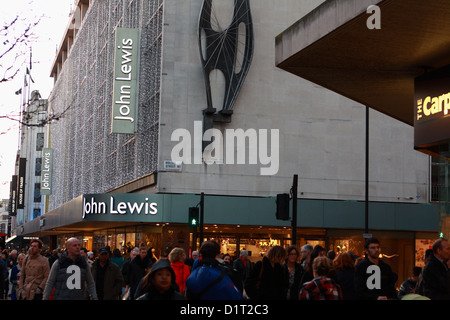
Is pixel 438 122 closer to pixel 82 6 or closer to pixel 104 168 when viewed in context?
pixel 104 168

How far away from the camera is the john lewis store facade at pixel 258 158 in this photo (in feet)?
117

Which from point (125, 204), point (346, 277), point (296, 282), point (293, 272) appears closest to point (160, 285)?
point (346, 277)

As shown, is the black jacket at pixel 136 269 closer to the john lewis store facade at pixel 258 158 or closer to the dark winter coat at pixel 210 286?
the dark winter coat at pixel 210 286

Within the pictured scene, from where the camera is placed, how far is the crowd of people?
7539 millimetres

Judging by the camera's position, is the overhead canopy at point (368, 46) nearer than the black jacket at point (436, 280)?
No

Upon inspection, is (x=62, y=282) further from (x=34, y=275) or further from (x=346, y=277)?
(x=346, y=277)

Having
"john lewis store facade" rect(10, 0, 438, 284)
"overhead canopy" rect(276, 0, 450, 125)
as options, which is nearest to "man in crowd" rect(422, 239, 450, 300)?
"overhead canopy" rect(276, 0, 450, 125)

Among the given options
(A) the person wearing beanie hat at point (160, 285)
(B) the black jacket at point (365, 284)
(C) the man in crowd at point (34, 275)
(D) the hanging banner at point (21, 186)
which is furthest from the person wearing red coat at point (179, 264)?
(D) the hanging banner at point (21, 186)

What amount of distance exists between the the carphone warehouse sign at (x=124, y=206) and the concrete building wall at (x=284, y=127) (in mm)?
845

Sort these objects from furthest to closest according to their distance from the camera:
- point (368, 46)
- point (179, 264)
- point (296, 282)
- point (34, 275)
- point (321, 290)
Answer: point (34, 275) → point (368, 46) → point (179, 264) → point (296, 282) → point (321, 290)

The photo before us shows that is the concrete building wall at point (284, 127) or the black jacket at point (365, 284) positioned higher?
the concrete building wall at point (284, 127)

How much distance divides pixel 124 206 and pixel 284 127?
8433 mm

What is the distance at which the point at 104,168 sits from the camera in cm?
5044

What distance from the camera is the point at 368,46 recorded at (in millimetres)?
13938
